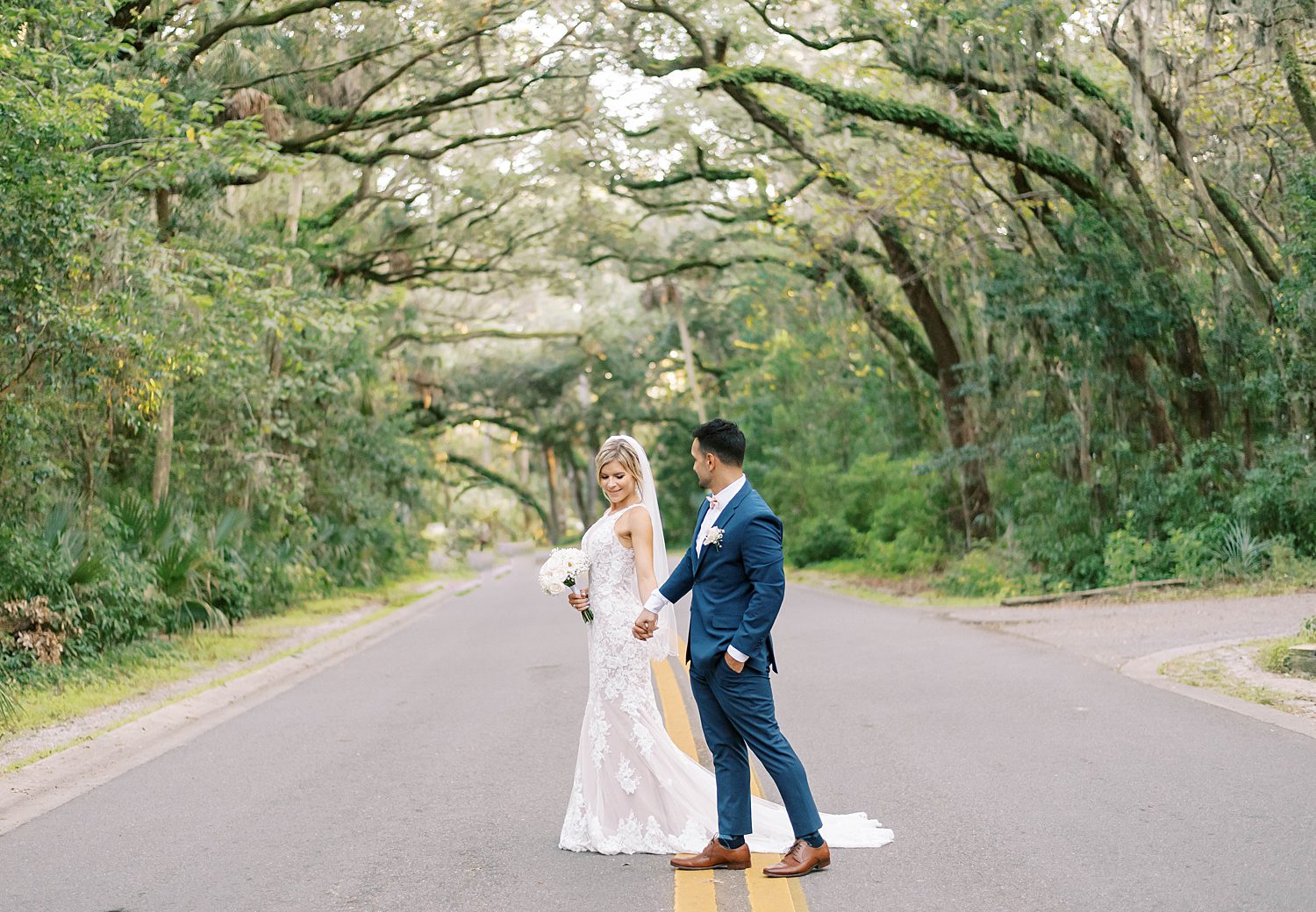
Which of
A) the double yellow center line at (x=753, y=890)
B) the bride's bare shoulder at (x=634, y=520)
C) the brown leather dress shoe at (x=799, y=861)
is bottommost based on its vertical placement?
the double yellow center line at (x=753, y=890)

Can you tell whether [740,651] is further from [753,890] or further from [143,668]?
[143,668]

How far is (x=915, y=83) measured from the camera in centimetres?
1967

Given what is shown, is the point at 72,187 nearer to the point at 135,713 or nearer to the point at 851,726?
the point at 135,713

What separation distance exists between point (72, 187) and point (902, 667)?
8867 mm

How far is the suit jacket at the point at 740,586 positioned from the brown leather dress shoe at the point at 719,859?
2.69ft

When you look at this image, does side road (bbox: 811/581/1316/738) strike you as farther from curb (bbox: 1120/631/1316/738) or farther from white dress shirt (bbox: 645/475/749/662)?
white dress shirt (bbox: 645/475/749/662)

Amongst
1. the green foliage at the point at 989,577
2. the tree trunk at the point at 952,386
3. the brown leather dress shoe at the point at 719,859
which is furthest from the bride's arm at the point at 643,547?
the tree trunk at the point at 952,386

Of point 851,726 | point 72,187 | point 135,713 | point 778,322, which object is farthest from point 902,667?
point 778,322

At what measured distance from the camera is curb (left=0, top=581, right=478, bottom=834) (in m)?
8.02

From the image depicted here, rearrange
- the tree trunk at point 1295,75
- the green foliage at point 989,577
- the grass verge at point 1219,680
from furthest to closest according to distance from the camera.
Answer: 1. the green foliage at point 989,577
2. the tree trunk at point 1295,75
3. the grass verge at point 1219,680

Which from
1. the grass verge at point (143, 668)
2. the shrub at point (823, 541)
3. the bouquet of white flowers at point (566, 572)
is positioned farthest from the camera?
the shrub at point (823, 541)

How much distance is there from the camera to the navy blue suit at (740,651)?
5.57 m

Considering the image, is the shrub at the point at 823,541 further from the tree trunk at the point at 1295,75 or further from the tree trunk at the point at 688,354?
the tree trunk at the point at 1295,75

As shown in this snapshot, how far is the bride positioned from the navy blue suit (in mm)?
441
